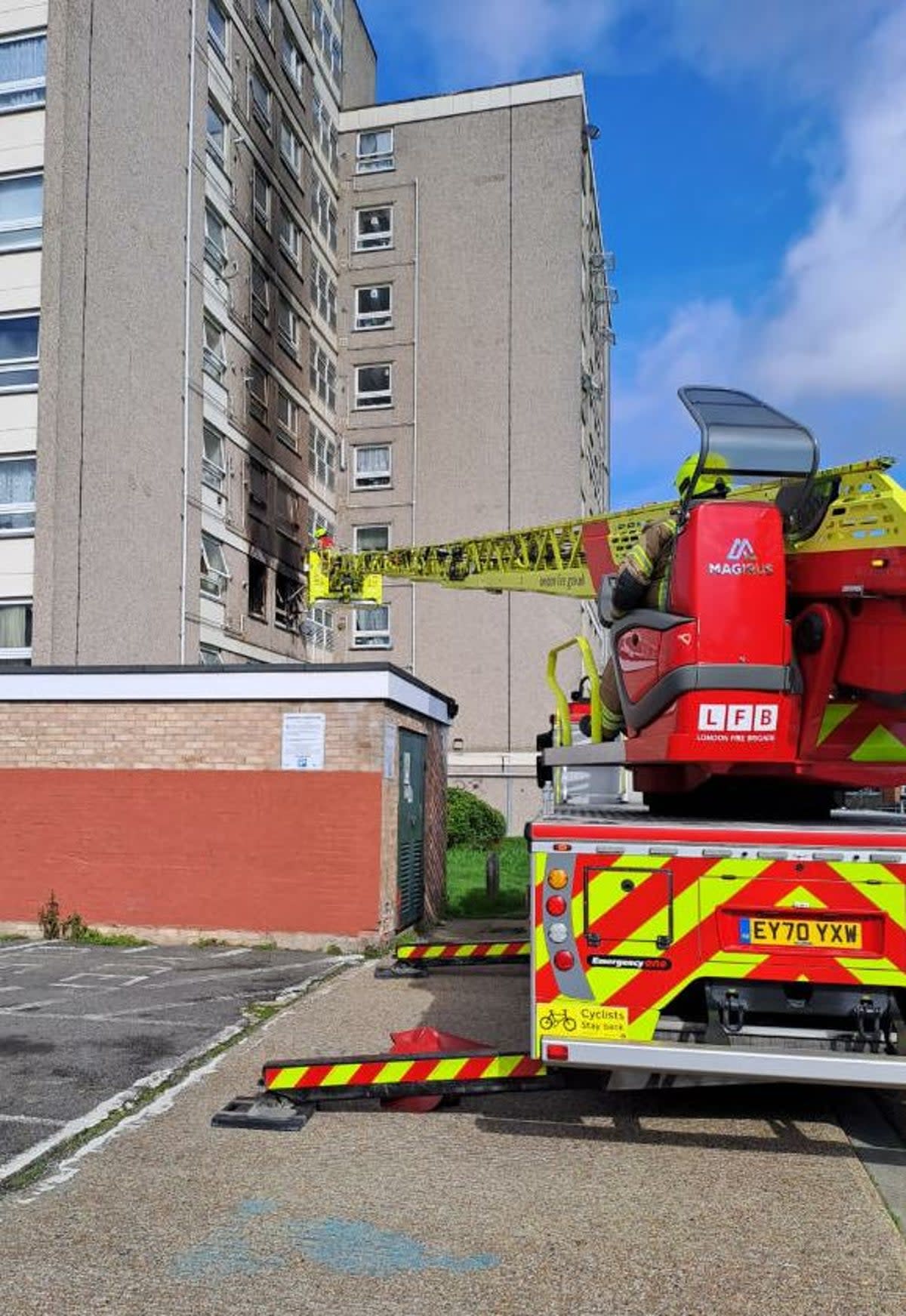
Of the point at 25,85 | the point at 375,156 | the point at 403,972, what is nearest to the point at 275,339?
the point at 375,156

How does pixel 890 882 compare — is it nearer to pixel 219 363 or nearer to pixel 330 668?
pixel 330 668

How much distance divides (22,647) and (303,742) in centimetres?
905

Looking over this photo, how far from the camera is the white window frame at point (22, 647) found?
62.7ft

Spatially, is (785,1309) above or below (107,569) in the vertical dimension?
below

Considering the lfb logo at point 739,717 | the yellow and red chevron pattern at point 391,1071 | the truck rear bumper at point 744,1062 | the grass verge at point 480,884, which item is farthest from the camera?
the grass verge at point 480,884

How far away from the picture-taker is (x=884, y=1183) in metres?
5.18

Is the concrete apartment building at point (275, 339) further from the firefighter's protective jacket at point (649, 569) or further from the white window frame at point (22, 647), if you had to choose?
the firefighter's protective jacket at point (649, 569)

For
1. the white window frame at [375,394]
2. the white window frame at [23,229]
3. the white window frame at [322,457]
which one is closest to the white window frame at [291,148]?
the white window frame at [375,394]

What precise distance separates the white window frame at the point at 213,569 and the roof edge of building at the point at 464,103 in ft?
56.5

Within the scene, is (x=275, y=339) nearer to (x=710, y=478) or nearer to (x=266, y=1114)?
(x=710, y=478)

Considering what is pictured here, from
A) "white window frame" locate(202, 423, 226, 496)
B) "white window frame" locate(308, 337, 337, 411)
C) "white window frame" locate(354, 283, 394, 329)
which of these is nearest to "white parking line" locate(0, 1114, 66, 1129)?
"white window frame" locate(202, 423, 226, 496)

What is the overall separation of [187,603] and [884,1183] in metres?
20.2

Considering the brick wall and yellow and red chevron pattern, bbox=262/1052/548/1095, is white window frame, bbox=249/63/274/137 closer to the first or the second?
the brick wall

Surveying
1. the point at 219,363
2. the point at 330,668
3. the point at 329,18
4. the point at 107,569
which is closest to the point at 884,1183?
the point at 330,668
